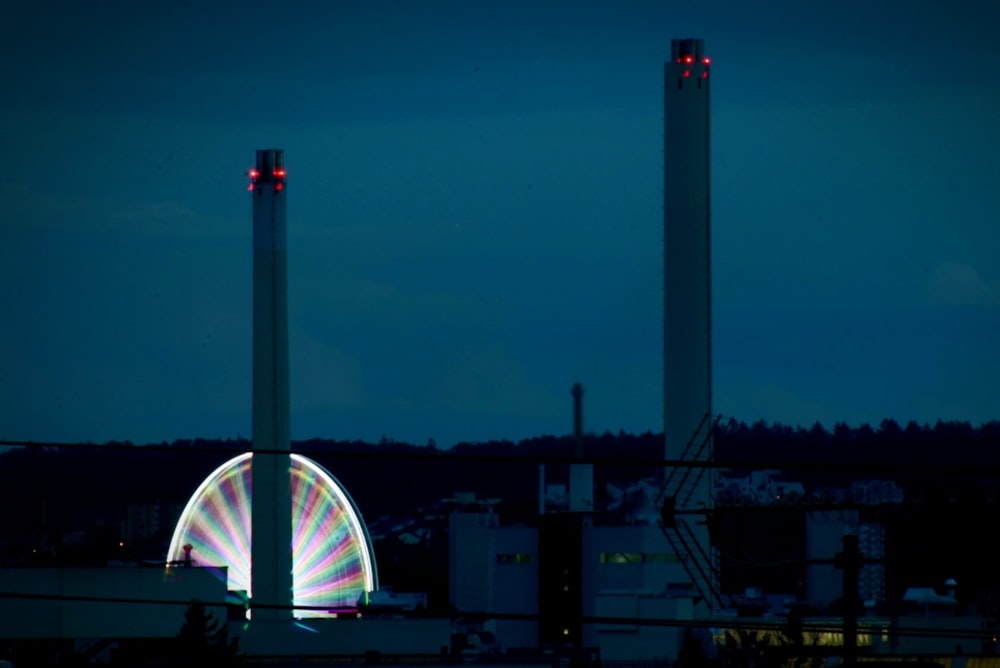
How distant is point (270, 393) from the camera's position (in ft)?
170

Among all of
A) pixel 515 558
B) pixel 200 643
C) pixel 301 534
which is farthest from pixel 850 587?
pixel 515 558

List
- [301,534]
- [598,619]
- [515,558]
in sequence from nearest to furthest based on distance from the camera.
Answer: [598,619] < [301,534] < [515,558]

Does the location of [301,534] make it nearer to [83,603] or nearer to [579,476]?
[579,476]

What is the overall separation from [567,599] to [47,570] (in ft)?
91.9

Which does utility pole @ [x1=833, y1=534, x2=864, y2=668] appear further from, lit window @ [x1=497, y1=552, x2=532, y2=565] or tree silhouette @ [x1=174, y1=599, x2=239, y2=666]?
lit window @ [x1=497, y1=552, x2=532, y2=565]

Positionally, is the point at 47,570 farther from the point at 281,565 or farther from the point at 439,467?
the point at 439,467

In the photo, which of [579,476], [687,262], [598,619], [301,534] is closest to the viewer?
[598,619]

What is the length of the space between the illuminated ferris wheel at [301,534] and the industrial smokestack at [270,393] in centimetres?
177

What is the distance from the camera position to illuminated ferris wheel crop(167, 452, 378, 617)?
56188 mm

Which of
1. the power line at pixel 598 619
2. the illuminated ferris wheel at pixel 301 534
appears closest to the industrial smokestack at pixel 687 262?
the power line at pixel 598 619

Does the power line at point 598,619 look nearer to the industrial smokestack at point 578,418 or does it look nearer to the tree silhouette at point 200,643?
the tree silhouette at point 200,643

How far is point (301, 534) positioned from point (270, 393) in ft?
21.2

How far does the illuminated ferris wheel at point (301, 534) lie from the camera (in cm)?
5619

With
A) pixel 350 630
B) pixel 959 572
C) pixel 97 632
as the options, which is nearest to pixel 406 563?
pixel 959 572
